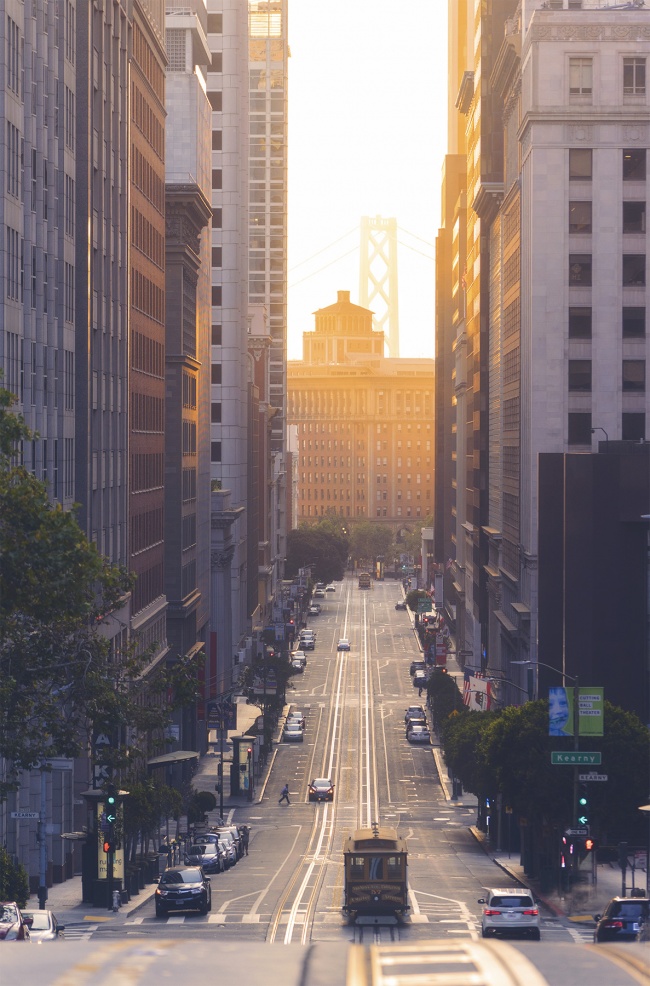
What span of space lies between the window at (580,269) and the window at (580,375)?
15.7ft

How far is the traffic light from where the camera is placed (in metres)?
53.1

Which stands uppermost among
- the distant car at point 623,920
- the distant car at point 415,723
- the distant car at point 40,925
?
the distant car at point 40,925

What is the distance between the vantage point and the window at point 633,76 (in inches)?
3585

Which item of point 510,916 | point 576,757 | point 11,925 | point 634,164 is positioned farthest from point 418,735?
point 11,925

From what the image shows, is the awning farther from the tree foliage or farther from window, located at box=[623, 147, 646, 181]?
window, located at box=[623, 147, 646, 181]

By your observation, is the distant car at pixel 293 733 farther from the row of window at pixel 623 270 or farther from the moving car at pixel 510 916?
the moving car at pixel 510 916

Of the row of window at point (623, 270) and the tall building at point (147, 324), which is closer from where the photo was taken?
the tall building at point (147, 324)

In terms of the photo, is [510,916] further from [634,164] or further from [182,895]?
[634,164]

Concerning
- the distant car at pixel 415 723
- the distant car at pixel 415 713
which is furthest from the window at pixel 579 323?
the distant car at pixel 415 713

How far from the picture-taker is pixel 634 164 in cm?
9069

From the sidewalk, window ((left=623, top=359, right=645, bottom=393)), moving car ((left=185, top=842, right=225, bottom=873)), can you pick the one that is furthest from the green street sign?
window ((left=623, top=359, right=645, bottom=393))

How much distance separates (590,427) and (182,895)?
4949cm

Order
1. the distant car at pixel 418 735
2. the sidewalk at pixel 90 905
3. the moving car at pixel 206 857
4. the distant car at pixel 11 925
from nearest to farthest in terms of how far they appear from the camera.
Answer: the distant car at pixel 11 925, the sidewalk at pixel 90 905, the moving car at pixel 206 857, the distant car at pixel 418 735

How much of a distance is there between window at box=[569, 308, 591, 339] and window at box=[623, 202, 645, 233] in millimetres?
5465
